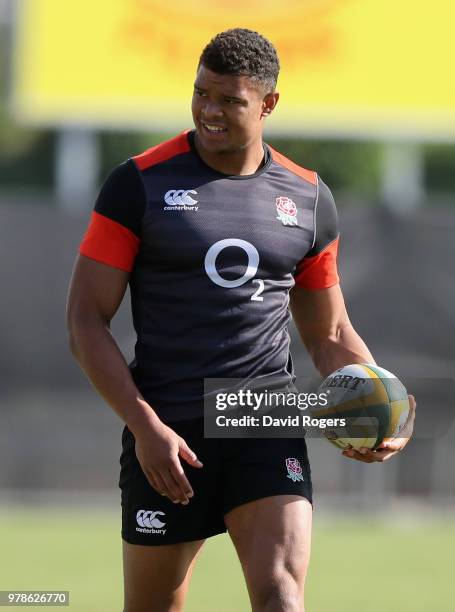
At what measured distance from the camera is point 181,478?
4516mm

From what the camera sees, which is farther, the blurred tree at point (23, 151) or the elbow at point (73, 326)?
the blurred tree at point (23, 151)

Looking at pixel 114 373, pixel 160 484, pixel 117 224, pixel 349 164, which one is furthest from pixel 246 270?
pixel 349 164

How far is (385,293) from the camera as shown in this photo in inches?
431

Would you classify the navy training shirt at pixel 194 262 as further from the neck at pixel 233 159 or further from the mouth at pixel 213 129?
the mouth at pixel 213 129

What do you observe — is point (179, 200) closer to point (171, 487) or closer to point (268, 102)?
point (268, 102)

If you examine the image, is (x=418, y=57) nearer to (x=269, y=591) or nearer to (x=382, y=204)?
(x=382, y=204)

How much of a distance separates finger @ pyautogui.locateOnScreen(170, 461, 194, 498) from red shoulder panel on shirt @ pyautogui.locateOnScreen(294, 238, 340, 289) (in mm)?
992

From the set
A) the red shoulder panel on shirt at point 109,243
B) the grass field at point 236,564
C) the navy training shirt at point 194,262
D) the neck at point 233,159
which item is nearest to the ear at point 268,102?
the neck at point 233,159

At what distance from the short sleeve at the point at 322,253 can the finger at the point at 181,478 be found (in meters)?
0.99

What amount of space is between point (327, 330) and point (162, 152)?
0.93 meters

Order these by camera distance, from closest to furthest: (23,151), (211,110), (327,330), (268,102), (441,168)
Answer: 1. (211,110)
2. (268,102)
3. (327,330)
4. (23,151)
5. (441,168)

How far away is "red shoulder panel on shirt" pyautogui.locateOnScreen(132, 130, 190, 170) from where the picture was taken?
485 centimetres

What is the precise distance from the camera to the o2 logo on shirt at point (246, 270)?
479 cm

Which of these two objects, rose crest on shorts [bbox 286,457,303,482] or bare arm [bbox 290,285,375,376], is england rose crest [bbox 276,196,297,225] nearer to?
bare arm [bbox 290,285,375,376]
